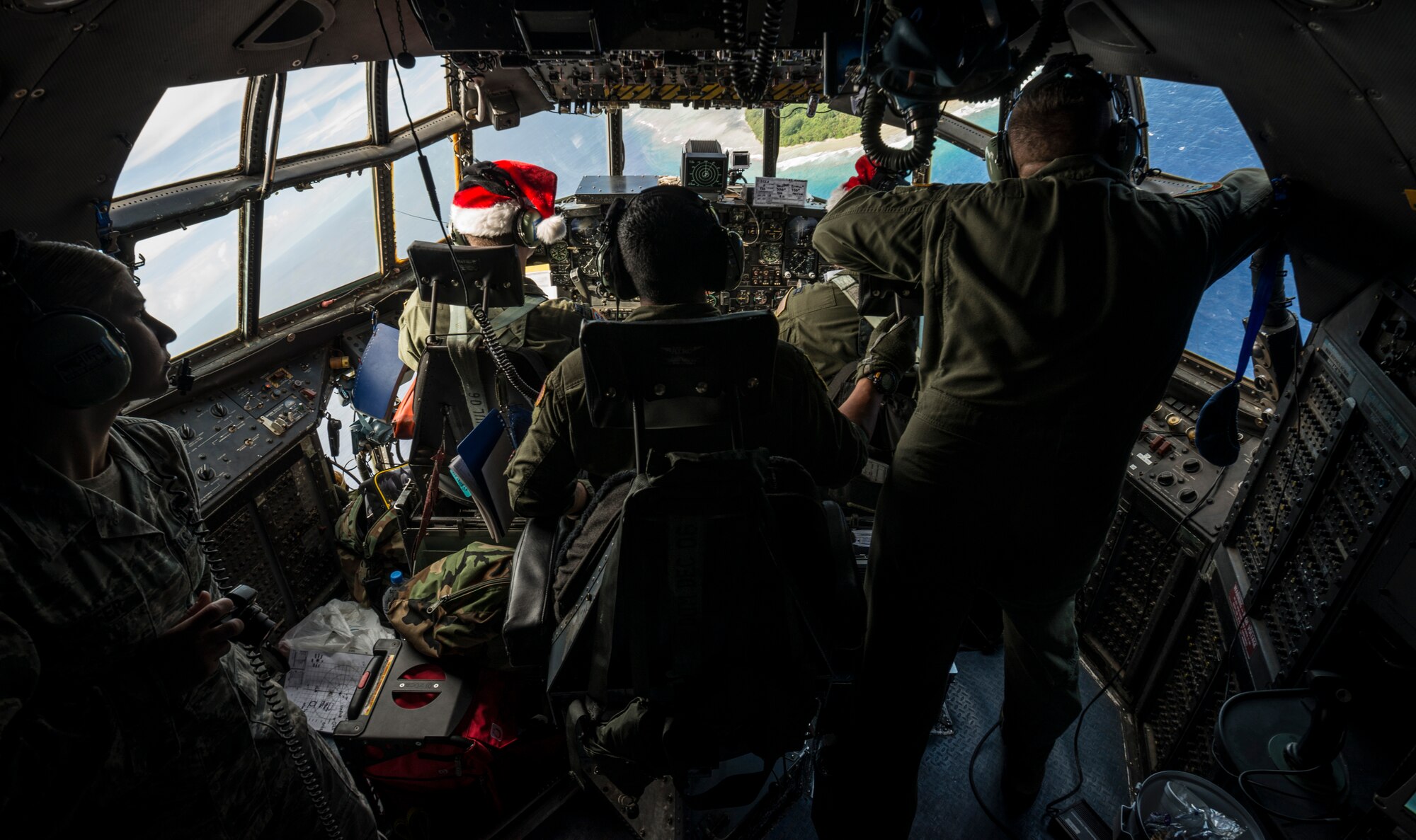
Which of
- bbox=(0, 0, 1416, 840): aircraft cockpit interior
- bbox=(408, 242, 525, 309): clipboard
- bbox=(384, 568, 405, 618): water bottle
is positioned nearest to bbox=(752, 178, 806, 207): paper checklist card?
bbox=(0, 0, 1416, 840): aircraft cockpit interior

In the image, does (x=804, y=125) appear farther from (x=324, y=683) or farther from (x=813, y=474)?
(x=324, y=683)

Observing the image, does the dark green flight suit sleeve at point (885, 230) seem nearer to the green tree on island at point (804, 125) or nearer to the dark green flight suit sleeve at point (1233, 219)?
the dark green flight suit sleeve at point (1233, 219)

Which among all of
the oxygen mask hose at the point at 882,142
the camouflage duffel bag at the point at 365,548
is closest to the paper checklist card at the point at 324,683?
the camouflage duffel bag at the point at 365,548

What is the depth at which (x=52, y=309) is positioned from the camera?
109 cm

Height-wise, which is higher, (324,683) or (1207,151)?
(1207,151)

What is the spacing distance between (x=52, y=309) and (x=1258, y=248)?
8.21 feet

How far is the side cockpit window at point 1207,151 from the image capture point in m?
2.33

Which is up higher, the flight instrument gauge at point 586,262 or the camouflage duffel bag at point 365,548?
the flight instrument gauge at point 586,262

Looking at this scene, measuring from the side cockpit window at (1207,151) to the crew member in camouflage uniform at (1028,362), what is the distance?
0.73 m

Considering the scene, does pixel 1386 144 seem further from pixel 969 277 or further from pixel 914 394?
pixel 914 394

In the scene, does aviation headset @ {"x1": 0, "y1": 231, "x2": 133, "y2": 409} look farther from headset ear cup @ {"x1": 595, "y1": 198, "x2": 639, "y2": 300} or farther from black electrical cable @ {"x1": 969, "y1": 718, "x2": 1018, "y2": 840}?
black electrical cable @ {"x1": 969, "y1": 718, "x2": 1018, "y2": 840}

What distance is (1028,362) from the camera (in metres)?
1.60

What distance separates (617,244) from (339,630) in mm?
2445

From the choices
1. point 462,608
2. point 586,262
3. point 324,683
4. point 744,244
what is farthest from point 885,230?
point 586,262
